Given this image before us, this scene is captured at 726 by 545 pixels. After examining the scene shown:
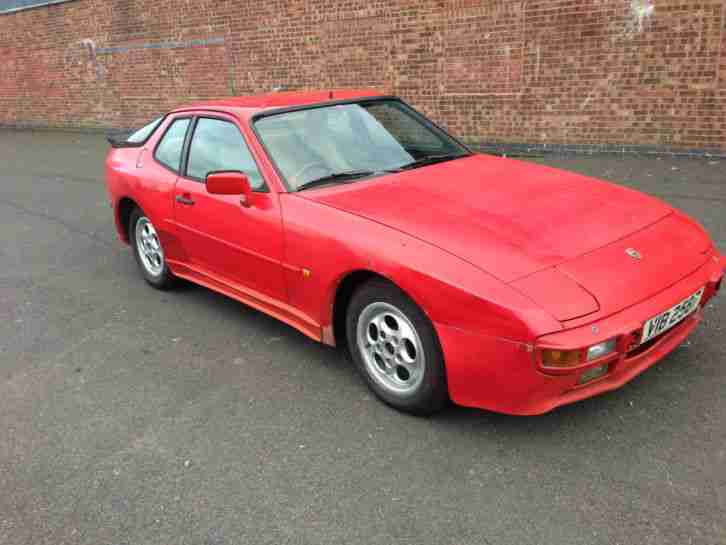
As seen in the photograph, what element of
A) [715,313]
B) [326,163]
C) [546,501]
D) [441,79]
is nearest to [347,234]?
[326,163]

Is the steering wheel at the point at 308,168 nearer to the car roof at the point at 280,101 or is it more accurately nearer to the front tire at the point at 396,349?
the car roof at the point at 280,101

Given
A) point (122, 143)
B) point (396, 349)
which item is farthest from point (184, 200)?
point (396, 349)

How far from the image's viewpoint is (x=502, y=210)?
340cm

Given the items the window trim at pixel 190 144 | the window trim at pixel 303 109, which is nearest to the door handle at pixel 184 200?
the window trim at pixel 190 144

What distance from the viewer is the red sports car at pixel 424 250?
9.14 feet

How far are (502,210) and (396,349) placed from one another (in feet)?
3.01

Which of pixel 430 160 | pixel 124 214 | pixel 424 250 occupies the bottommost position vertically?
pixel 124 214

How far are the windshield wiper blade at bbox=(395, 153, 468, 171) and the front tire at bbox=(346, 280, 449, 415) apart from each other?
1.10 metres

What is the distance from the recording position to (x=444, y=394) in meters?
3.14

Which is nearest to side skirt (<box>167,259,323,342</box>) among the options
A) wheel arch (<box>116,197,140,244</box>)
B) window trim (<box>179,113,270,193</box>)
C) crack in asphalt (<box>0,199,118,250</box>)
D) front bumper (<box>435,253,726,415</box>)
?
window trim (<box>179,113,270,193</box>)

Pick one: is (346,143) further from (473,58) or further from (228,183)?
(473,58)

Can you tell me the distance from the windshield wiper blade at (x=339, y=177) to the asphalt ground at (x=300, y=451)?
1.08m

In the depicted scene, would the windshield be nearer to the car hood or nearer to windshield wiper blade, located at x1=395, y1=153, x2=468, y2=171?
windshield wiper blade, located at x1=395, y1=153, x2=468, y2=171

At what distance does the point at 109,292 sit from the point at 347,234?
2.99m
